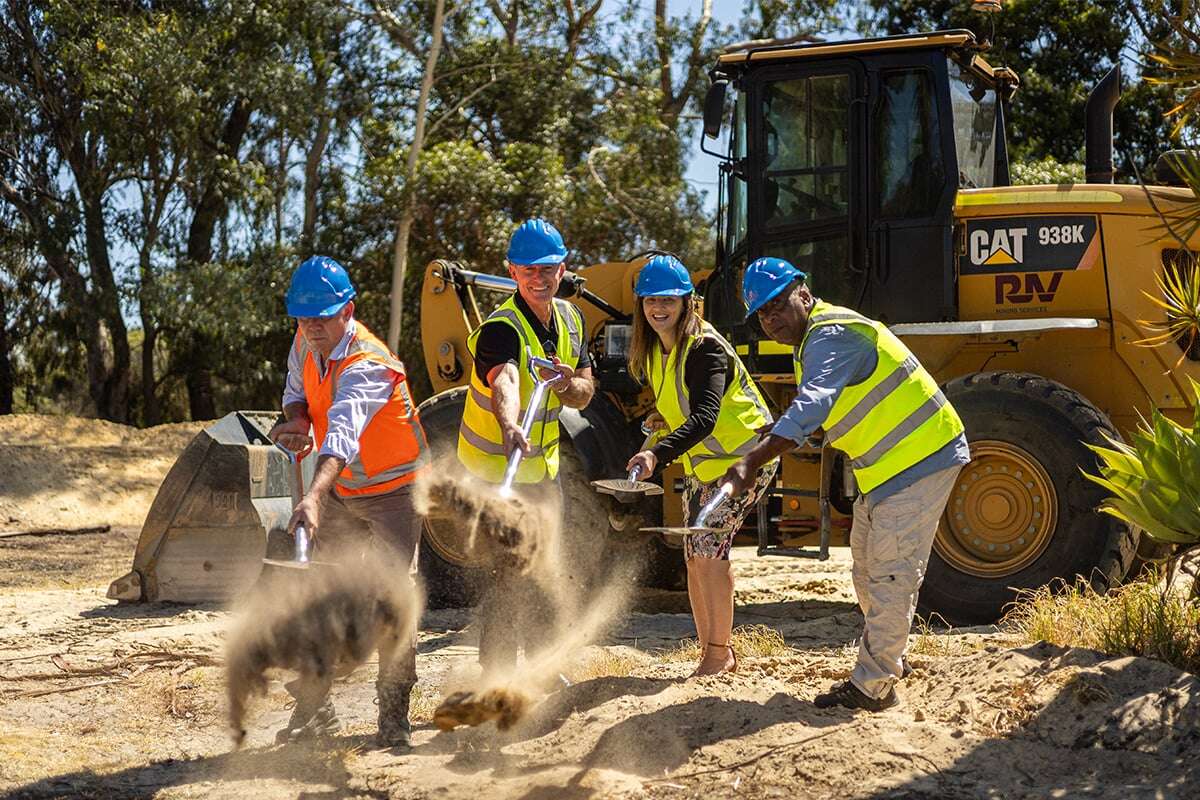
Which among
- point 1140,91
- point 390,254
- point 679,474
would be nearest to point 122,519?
point 390,254

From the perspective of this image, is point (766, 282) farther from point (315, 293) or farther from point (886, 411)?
point (315, 293)

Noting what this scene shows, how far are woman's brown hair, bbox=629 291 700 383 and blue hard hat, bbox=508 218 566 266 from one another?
544 mm

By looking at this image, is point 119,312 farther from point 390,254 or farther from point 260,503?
point 260,503

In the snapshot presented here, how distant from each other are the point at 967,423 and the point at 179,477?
186 inches

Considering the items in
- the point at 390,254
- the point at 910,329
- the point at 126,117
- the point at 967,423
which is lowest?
the point at 967,423

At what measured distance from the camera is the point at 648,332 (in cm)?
657

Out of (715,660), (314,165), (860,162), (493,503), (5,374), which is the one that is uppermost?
(314,165)

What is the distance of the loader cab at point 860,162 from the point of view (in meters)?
8.50

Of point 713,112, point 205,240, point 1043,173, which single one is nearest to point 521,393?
point 713,112

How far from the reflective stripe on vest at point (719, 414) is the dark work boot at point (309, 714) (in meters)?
1.80

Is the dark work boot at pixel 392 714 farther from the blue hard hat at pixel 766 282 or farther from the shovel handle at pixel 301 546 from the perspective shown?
the blue hard hat at pixel 766 282

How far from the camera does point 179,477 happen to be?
936cm

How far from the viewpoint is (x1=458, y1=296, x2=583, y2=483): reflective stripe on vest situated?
608 centimetres

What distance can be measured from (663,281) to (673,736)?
6.29ft
